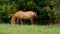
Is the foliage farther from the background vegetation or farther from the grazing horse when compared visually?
the grazing horse

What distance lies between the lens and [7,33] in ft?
41.9

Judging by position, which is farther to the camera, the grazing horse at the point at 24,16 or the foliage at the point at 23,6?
the foliage at the point at 23,6

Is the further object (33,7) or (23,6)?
(23,6)

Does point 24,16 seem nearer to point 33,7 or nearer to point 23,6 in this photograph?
point 23,6

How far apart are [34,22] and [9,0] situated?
3.50 meters

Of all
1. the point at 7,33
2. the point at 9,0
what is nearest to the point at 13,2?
the point at 9,0

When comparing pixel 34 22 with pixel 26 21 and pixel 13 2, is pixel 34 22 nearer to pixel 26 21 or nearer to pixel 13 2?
pixel 26 21

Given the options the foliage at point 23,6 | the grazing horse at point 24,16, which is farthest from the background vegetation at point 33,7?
the grazing horse at point 24,16

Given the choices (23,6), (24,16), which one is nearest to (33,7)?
(23,6)

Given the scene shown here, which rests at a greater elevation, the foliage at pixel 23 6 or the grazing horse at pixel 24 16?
the foliage at pixel 23 6

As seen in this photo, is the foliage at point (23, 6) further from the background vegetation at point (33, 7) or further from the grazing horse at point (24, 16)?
the grazing horse at point (24, 16)

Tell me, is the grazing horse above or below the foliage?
below

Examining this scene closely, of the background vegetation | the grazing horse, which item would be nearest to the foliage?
the background vegetation

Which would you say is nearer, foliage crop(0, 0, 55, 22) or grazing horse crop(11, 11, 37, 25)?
grazing horse crop(11, 11, 37, 25)
